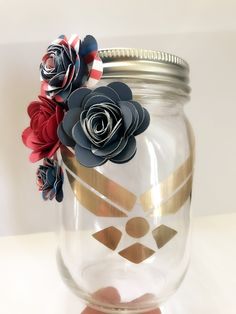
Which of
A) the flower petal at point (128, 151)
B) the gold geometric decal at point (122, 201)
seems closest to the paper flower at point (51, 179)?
the gold geometric decal at point (122, 201)

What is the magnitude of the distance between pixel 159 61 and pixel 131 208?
18 centimetres

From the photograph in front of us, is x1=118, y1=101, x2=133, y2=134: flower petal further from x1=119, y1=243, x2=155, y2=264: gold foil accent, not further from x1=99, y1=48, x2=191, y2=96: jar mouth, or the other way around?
x1=119, y1=243, x2=155, y2=264: gold foil accent

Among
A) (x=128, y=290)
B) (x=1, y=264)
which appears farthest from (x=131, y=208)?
(x=1, y=264)

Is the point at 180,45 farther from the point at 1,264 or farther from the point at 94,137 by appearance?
the point at 1,264

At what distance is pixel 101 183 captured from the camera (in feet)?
1.61

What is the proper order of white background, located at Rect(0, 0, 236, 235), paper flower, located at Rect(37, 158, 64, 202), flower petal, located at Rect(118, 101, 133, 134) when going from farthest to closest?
white background, located at Rect(0, 0, 236, 235)
paper flower, located at Rect(37, 158, 64, 202)
flower petal, located at Rect(118, 101, 133, 134)

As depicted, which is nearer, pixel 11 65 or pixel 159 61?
pixel 159 61

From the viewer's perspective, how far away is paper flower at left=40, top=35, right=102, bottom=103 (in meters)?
0.42

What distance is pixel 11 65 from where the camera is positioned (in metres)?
0.64

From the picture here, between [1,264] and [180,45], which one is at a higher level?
[180,45]

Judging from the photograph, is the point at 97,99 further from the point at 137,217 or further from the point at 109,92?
the point at 137,217

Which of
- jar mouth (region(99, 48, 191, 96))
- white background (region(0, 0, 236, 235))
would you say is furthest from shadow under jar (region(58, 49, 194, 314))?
white background (region(0, 0, 236, 235))

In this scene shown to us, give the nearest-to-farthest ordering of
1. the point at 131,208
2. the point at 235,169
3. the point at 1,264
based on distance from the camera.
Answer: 1. the point at 131,208
2. the point at 1,264
3. the point at 235,169

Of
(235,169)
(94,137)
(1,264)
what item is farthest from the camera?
(235,169)
